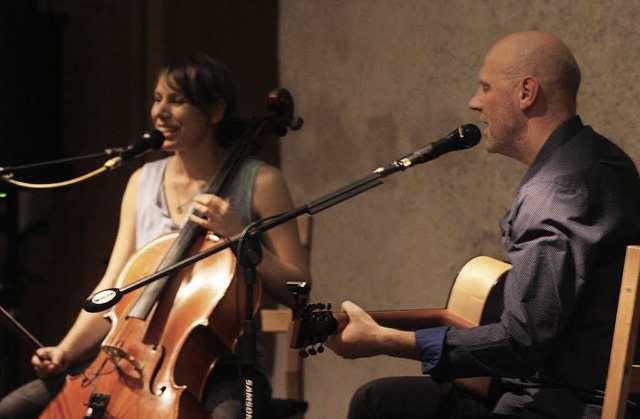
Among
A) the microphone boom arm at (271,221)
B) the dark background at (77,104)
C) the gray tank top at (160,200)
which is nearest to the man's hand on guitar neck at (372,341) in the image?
the microphone boom arm at (271,221)

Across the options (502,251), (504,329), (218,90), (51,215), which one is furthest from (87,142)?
(504,329)

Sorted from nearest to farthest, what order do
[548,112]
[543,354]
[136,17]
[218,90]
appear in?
1. [543,354]
2. [548,112]
3. [218,90]
4. [136,17]

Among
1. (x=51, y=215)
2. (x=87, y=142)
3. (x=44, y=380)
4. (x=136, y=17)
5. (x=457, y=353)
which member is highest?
(x=136, y=17)

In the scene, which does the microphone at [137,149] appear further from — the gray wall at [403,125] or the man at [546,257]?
the gray wall at [403,125]

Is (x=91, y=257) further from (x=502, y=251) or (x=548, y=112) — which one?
(x=548, y=112)

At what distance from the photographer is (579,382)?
193 centimetres

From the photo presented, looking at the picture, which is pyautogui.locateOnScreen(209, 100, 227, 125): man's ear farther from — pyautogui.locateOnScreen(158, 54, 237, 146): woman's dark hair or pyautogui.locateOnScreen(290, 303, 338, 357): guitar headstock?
pyautogui.locateOnScreen(290, 303, 338, 357): guitar headstock

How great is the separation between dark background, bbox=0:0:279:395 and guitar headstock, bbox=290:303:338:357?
192 centimetres

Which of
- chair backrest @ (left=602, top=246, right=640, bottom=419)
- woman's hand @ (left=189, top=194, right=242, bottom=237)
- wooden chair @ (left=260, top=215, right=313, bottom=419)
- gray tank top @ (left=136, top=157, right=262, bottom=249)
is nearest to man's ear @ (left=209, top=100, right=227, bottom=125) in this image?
gray tank top @ (left=136, top=157, right=262, bottom=249)

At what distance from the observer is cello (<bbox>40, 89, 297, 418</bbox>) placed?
2.26 metres

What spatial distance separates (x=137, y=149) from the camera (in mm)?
2461

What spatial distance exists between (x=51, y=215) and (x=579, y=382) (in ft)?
10.3

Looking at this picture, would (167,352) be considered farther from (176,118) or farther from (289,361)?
(289,361)

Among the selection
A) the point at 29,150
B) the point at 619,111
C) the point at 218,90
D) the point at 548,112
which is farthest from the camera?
the point at 29,150
